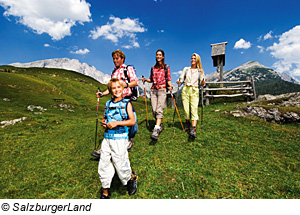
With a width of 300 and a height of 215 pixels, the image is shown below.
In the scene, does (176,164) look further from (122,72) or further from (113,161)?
(122,72)

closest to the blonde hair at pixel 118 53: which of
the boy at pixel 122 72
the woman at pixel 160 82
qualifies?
the boy at pixel 122 72

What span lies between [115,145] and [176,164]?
8.40 feet

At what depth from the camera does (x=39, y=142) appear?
7949 mm

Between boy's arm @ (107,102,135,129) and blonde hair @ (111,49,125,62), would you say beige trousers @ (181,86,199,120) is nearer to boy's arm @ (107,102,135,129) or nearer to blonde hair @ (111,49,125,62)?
blonde hair @ (111,49,125,62)

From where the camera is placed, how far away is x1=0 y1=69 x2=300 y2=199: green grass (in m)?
4.05

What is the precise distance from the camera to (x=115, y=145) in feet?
11.8

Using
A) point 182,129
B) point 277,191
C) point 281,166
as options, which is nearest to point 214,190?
point 277,191

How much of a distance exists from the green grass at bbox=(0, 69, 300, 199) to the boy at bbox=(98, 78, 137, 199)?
0.69m

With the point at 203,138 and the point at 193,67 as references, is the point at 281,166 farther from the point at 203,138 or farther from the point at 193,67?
the point at 193,67

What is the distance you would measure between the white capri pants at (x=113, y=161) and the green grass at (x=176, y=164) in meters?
0.72

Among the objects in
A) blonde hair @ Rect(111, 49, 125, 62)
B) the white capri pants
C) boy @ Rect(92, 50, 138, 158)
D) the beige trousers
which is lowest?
the white capri pants

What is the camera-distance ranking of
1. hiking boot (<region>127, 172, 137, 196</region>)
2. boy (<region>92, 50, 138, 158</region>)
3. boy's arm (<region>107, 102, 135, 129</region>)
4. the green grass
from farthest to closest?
boy (<region>92, 50, 138, 158</region>) < the green grass < hiking boot (<region>127, 172, 137, 196</region>) < boy's arm (<region>107, 102, 135, 129</region>)

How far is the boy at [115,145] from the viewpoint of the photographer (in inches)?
139

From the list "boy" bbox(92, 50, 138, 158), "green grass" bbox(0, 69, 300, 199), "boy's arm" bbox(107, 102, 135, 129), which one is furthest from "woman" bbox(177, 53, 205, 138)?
"boy's arm" bbox(107, 102, 135, 129)
